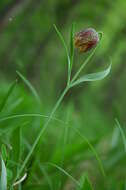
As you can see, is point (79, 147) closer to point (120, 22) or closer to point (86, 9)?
point (86, 9)

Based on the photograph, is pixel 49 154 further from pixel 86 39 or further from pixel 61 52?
pixel 61 52

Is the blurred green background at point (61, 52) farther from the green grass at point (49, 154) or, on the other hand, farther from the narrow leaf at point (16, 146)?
the narrow leaf at point (16, 146)

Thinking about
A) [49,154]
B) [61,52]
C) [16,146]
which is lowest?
[61,52]

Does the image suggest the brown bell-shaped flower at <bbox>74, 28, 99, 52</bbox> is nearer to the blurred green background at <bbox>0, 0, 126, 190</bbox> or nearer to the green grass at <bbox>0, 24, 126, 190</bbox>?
the green grass at <bbox>0, 24, 126, 190</bbox>

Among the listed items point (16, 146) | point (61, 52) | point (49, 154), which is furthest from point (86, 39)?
point (61, 52)

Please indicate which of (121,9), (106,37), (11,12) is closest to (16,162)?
(11,12)

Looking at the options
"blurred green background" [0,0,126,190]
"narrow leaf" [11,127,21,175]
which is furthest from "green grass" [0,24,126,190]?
"blurred green background" [0,0,126,190]

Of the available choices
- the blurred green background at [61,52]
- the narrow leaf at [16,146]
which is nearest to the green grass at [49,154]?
the narrow leaf at [16,146]

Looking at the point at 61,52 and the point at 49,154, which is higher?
the point at 49,154
